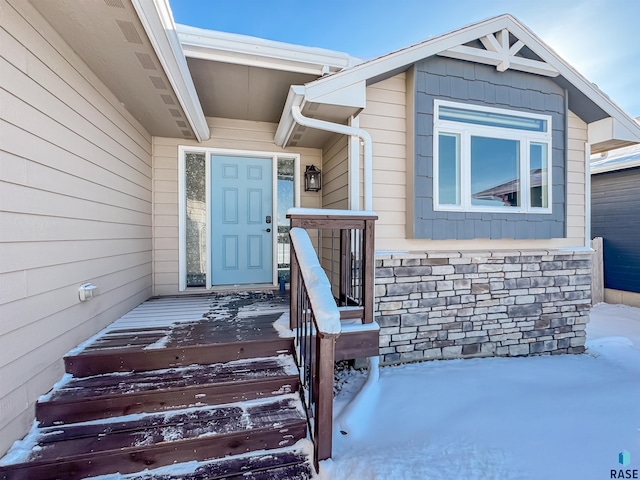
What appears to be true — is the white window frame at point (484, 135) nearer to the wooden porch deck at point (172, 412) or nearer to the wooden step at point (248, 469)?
the wooden porch deck at point (172, 412)

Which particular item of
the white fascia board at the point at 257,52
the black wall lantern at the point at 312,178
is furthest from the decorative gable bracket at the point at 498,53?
the black wall lantern at the point at 312,178

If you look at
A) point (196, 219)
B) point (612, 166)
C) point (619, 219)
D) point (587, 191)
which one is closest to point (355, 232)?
point (196, 219)

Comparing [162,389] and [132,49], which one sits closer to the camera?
[162,389]

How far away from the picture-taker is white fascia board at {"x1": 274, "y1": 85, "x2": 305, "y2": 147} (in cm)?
263

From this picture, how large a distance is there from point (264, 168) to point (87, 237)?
241 cm

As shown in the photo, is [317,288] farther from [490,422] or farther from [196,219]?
[196,219]

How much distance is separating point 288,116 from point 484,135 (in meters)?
2.18

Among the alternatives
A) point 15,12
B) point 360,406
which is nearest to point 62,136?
point 15,12

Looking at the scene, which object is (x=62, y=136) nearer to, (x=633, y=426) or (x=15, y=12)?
(x=15, y=12)

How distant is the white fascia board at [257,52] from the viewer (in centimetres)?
260

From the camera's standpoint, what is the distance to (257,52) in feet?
8.94

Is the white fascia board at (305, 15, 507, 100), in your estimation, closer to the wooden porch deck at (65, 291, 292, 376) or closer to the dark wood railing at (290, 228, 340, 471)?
the dark wood railing at (290, 228, 340, 471)

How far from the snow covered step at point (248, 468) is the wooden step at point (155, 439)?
0.03 metres

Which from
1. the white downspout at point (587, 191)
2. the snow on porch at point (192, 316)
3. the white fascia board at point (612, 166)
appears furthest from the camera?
the white fascia board at point (612, 166)
